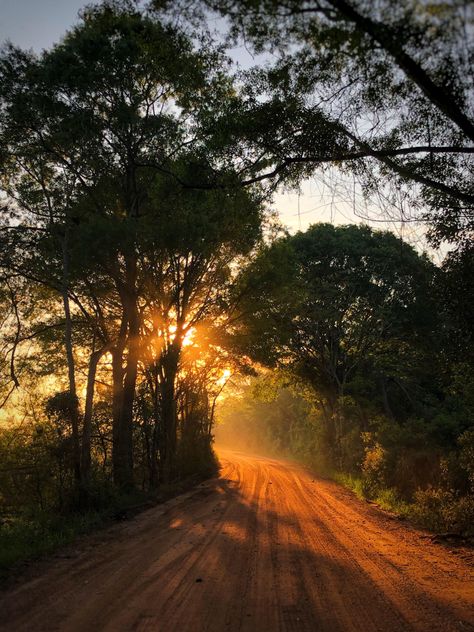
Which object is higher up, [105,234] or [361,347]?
[105,234]

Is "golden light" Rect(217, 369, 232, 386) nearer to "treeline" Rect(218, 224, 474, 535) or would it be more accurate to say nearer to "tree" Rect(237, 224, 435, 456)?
"treeline" Rect(218, 224, 474, 535)

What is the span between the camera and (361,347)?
1044 inches

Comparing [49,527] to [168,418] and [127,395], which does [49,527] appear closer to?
[127,395]

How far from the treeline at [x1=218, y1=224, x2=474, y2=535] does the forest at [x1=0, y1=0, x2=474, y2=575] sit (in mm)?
130

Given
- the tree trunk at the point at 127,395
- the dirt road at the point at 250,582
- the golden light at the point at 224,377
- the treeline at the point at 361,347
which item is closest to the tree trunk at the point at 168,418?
the tree trunk at the point at 127,395

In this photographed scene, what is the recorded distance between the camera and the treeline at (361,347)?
54.5ft

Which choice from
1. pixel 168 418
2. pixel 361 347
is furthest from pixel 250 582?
pixel 361 347

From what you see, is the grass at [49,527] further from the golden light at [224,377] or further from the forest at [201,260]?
the golden light at [224,377]

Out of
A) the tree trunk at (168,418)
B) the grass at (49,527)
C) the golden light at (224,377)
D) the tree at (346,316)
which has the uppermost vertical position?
the tree at (346,316)

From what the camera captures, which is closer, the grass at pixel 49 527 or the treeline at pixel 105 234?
the grass at pixel 49 527

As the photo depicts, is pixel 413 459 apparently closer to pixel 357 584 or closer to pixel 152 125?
pixel 357 584

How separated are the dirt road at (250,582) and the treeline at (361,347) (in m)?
5.61

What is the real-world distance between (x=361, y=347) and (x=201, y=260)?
1325cm

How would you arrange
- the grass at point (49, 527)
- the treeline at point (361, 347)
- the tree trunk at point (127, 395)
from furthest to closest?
the treeline at point (361, 347)
the tree trunk at point (127, 395)
the grass at point (49, 527)
